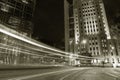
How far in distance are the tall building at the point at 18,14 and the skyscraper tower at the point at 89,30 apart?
47.2 m

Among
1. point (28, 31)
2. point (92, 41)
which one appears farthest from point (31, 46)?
point (92, 41)

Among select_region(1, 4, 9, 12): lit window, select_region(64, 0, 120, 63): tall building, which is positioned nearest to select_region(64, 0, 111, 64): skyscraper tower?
select_region(64, 0, 120, 63): tall building

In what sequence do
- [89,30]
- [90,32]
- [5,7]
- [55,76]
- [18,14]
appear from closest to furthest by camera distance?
[55,76], [5,7], [18,14], [90,32], [89,30]

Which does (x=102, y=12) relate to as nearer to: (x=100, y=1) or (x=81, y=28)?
(x=100, y=1)

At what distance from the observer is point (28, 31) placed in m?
68.1

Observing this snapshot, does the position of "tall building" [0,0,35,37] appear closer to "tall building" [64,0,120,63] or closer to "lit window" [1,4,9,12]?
"lit window" [1,4,9,12]

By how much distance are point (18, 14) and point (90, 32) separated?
6445cm

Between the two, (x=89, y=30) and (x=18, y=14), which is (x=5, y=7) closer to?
(x=18, y=14)

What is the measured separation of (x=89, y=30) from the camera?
105m

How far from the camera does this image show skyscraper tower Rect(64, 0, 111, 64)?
322 feet

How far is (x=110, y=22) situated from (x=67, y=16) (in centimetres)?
4640

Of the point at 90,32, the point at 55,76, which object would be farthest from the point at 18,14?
the point at 90,32

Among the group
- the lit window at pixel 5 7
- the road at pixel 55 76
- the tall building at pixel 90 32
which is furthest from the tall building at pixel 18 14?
the road at pixel 55 76

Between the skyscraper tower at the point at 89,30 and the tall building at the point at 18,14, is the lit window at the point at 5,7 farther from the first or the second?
the skyscraper tower at the point at 89,30
